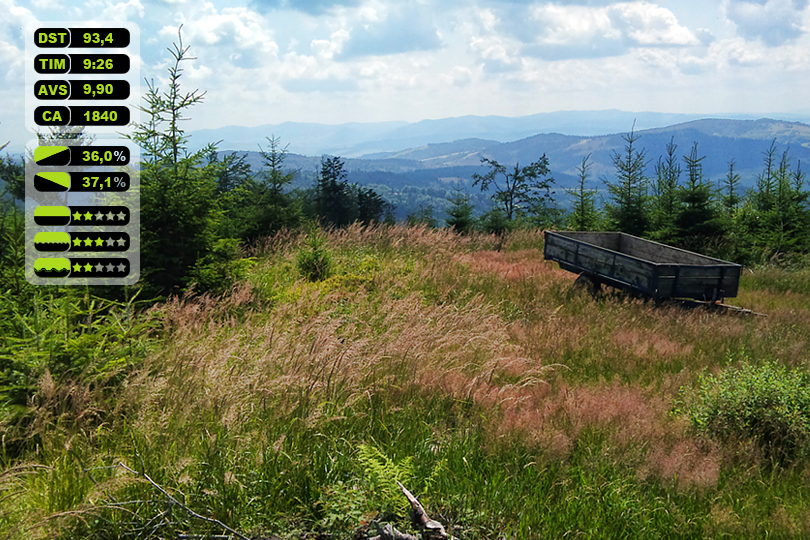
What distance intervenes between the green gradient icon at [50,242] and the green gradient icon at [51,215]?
23cm

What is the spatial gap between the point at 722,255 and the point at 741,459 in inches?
501

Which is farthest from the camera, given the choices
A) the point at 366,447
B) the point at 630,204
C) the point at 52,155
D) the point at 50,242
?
the point at 630,204

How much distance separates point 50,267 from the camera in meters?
6.07

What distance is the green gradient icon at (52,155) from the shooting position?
21.3ft

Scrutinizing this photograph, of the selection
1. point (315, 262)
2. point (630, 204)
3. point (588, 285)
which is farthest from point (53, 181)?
point (630, 204)

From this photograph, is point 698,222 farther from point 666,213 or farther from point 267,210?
point 267,210

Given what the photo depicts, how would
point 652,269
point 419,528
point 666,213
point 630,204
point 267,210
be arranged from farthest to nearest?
point 630,204, point 666,213, point 267,210, point 652,269, point 419,528

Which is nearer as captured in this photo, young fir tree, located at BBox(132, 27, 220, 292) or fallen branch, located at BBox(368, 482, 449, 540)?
fallen branch, located at BBox(368, 482, 449, 540)

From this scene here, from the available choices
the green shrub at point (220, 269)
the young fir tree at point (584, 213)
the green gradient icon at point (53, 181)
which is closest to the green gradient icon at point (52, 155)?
the green gradient icon at point (53, 181)

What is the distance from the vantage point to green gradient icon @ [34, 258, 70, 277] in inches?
239

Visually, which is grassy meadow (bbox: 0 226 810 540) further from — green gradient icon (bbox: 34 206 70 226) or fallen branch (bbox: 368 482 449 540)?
green gradient icon (bbox: 34 206 70 226)

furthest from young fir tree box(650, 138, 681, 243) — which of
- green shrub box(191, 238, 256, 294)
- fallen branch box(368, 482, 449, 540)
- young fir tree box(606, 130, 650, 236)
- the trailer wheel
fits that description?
fallen branch box(368, 482, 449, 540)

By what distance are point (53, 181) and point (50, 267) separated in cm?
145

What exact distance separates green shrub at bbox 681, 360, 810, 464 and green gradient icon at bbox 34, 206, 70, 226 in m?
8.08
